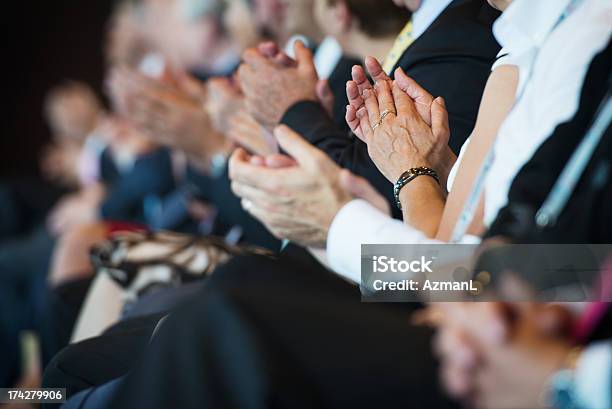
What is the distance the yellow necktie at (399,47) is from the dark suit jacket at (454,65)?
0.01 m

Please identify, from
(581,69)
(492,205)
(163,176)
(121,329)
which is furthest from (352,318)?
(163,176)

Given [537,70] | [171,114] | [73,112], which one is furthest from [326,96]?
[73,112]

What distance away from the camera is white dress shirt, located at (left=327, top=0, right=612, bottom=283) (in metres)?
0.80

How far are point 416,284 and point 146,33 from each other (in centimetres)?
243

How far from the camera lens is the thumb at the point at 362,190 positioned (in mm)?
1027

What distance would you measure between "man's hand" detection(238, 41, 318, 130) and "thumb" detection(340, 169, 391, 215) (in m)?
0.25

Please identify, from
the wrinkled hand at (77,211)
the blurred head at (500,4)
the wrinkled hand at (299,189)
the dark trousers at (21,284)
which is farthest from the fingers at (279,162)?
the wrinkled hand at (77,211)

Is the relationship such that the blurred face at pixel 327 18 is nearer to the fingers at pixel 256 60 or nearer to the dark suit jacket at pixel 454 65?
the fingers at pixel 256 60

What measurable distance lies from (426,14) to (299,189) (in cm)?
28

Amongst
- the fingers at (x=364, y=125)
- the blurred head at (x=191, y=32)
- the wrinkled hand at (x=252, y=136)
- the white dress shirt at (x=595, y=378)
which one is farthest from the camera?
the blurred head at (x=191, y=32)

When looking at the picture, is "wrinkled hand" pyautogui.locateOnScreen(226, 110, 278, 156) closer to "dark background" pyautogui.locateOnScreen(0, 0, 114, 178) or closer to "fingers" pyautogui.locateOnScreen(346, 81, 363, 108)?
"fingers" pyautogui.locateOnScreen(346, 81, 363, 108)

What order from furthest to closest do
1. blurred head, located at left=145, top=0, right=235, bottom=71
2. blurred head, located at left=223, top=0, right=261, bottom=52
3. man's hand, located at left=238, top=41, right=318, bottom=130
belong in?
blurred head, located at left=145, top=0, right=235, bottom=71 → blurred head, located at left=223, top=0, right=261, bottom=52 → man's hand, located at left=238, top=41, right=318, bottom=130

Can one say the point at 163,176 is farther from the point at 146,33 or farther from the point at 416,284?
the point at 416,284

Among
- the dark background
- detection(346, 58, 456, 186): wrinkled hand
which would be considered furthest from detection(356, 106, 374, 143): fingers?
the dark background
